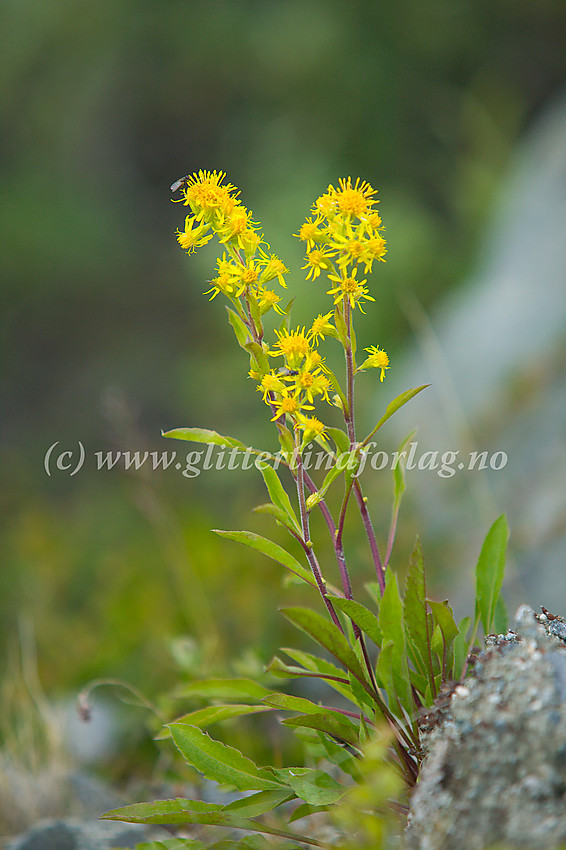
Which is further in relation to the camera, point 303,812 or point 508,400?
point 508,400

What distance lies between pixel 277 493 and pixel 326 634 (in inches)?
8.3

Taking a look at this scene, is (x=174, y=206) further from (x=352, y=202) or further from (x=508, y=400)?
(x=352, y=202)

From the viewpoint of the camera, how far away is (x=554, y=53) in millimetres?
6109

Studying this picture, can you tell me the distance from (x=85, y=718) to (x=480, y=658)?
2.61ft

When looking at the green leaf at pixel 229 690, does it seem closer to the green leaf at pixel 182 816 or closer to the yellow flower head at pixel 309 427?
the green leaf at pixel 182 816

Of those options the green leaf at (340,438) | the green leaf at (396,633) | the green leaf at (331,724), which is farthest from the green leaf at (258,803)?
the green leaf at (340,438)

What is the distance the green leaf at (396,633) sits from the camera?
3.09 ft

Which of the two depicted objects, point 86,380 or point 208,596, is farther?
point 86,380

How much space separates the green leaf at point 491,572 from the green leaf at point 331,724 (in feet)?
0.93

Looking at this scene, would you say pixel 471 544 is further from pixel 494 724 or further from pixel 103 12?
pixel 103 12

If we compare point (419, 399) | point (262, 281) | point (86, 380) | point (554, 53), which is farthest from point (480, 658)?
point (554, 53)

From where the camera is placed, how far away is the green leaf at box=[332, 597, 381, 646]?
97 cm

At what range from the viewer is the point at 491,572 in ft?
3.92

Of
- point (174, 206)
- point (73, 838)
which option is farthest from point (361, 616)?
point (174, 206)
